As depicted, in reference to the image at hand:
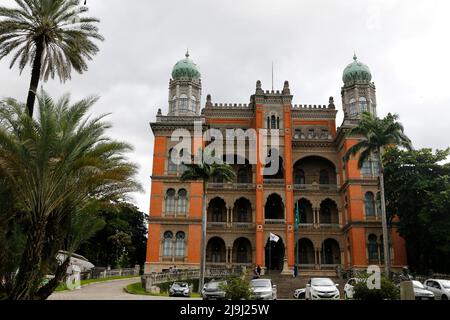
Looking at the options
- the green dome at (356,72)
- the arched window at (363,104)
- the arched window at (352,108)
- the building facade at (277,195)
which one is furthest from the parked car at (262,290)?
the green dome at (356,72)

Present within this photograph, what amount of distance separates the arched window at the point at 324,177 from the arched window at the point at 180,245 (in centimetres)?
1769

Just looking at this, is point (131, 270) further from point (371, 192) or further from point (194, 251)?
point (371, 192)

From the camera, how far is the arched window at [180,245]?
44.9 metres

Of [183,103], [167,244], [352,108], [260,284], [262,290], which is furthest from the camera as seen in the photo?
[183,103]

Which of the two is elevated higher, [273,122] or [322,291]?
[273,122]

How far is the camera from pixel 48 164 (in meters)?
16.0

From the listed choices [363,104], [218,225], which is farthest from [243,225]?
[363,104]

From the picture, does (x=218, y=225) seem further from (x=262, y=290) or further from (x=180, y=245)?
(x=262, y=290)

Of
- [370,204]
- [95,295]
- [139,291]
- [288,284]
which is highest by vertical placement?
[370,204]

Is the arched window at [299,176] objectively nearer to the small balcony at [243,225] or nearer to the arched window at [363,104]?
the small balcony at [243,225]

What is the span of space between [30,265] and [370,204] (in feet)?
119

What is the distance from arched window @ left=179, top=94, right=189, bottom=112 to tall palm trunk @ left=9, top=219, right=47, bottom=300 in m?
35.1
